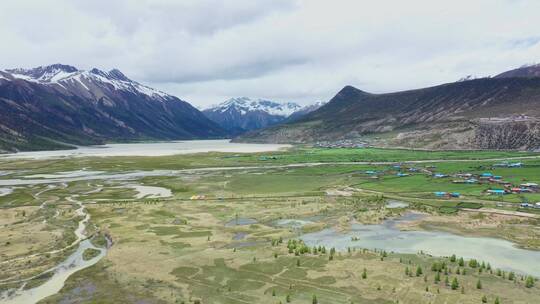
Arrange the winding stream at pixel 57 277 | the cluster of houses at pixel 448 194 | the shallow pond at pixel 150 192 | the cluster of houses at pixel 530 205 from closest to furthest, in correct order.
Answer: the winding stream at pixel 57 277
the cluster of houses at pixel 530 205
the cluster of houses at pixel 448 194
the shallow pond at pixel 150 192

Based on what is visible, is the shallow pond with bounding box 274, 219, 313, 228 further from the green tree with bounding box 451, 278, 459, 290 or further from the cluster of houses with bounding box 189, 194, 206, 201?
the cluster of houses with bounding box 189, 194, 206, 201

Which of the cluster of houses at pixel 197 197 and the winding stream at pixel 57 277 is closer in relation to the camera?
the winding stream at pixel 57 277

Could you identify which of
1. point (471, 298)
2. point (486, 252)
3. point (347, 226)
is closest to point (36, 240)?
point (347, 226)

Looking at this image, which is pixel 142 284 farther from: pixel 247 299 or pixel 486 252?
pixel 486 252

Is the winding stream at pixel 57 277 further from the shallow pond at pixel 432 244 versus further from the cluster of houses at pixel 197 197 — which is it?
the cluster of houses at pixel 197 197

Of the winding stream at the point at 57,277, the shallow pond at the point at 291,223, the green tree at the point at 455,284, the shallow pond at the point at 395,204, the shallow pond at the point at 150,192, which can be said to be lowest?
the winding stream at the point at 57,277

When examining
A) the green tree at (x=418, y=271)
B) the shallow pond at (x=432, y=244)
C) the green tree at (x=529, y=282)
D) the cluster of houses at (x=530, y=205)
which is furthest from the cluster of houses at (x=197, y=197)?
the green tree at (x=529, y=282)

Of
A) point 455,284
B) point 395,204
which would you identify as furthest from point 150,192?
point 455,284

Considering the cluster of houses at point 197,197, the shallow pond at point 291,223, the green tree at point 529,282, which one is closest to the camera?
the green tree at point 529,282

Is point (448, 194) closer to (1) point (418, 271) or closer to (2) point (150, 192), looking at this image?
(1) point (418, 271)
